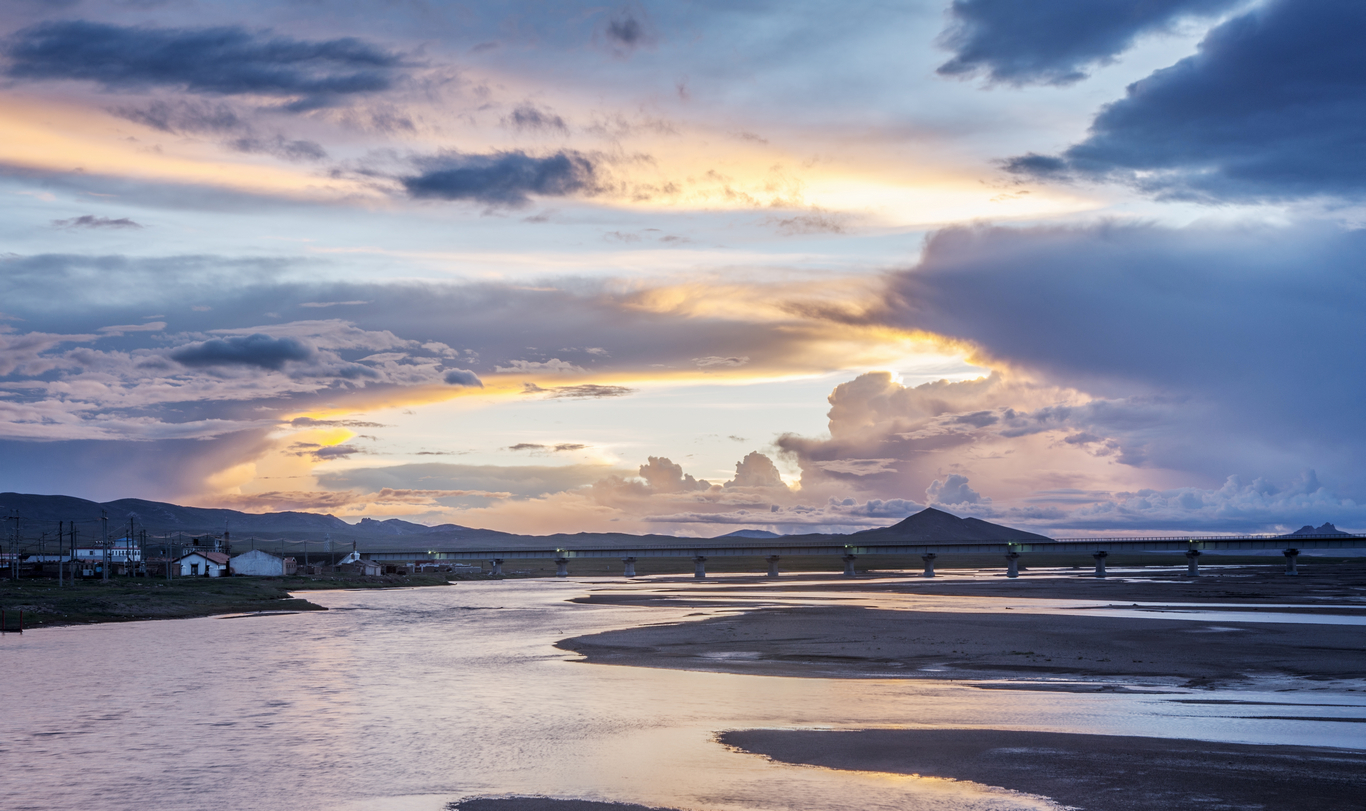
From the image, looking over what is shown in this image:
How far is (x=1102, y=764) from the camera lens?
22844mm

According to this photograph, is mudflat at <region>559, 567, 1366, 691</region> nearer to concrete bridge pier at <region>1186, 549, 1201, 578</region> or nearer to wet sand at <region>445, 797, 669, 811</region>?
wet sand at <region>445, 797, 669, 811</region>

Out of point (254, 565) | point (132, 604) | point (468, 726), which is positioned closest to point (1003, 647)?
point (468, 726)

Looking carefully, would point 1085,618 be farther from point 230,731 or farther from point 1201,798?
point 230,731

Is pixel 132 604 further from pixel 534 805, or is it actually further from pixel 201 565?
pixel 201 565

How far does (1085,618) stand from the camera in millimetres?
67375

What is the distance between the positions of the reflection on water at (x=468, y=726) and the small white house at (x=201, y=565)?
14014 cm

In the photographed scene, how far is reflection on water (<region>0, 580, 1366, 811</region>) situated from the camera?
70.2ft

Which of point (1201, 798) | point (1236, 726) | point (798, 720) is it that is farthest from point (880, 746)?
point (1236, 726)

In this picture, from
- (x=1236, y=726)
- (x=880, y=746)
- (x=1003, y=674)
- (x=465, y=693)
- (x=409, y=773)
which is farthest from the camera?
(x=1003, y=674)

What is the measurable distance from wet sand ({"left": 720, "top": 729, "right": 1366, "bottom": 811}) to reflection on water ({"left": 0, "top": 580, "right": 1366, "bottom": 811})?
115 cm

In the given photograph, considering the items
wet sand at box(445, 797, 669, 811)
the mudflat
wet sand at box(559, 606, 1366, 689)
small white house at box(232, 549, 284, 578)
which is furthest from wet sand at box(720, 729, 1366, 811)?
small white house at box(232, 549, 284, 578)

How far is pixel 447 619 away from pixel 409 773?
6142 cm

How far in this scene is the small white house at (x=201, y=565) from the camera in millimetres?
179375

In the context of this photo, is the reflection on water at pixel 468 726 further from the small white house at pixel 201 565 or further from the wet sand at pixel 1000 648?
the small white house at pixel 201 565
